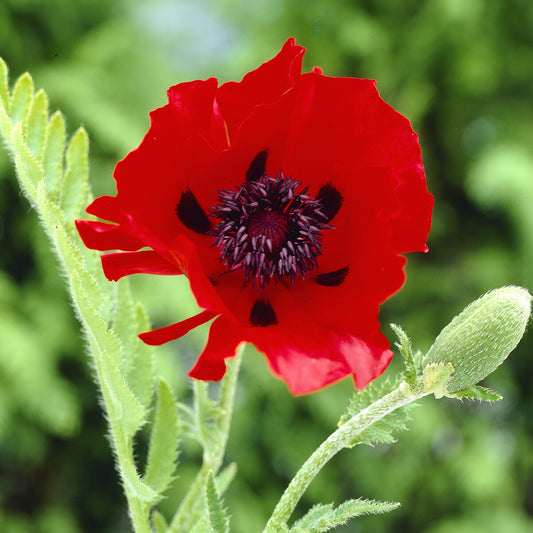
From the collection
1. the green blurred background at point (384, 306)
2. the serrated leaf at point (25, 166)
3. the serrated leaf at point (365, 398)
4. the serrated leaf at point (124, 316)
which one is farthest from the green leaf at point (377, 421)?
the green blurred background at point (384, 306)

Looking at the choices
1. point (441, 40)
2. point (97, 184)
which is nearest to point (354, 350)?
point (97, 184)

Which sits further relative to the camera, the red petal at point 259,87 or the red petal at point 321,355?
the red petal at point 259,87

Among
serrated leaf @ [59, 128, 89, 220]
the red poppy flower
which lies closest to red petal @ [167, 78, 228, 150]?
the red poppy flower

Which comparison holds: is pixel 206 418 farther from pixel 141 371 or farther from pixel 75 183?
pixel 75 183

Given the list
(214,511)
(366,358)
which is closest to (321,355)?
(366,358)

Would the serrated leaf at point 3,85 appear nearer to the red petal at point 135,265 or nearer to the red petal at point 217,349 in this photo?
the red petal at point 135,265

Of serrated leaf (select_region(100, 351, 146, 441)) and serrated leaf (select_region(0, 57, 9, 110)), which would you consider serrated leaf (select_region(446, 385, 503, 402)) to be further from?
serrated leaf (select_region(0, 57, 9, 110))
